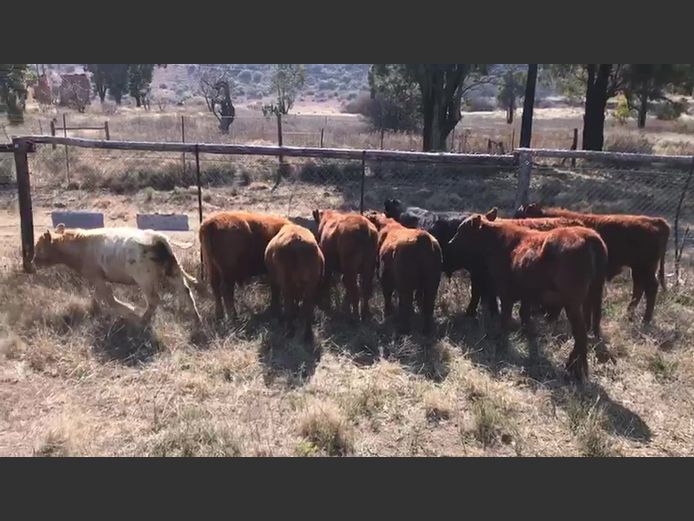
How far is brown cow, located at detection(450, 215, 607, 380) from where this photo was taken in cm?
643

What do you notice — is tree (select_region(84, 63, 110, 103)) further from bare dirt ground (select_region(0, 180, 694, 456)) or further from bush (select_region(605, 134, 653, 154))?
bare dirt ground (select_region(0, 180, 694, 456))

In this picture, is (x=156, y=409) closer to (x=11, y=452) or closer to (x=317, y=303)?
(x=11, y=452)

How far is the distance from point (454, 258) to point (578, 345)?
2.18 meters

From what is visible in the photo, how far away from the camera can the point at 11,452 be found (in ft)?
17.4

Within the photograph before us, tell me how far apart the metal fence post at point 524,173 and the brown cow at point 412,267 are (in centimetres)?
240

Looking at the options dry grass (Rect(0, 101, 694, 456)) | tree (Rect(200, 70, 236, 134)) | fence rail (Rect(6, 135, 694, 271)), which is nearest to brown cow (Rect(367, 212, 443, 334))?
dry grass (Rect(0, 101, 694, 456))

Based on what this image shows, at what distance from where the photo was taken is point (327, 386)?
6492mm

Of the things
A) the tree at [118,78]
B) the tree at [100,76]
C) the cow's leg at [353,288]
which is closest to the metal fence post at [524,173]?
the cow's leg at [353,288]

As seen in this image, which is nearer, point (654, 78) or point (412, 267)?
point (412, 267)

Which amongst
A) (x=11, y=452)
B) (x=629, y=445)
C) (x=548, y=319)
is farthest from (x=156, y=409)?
(x=548, y=319)

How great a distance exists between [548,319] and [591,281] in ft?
4.86

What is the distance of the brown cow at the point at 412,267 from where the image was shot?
7.59 meters

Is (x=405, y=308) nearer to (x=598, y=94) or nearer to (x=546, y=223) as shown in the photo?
(x=546, y=223)

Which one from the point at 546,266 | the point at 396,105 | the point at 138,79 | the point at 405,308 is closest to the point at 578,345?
the point at 546,266
